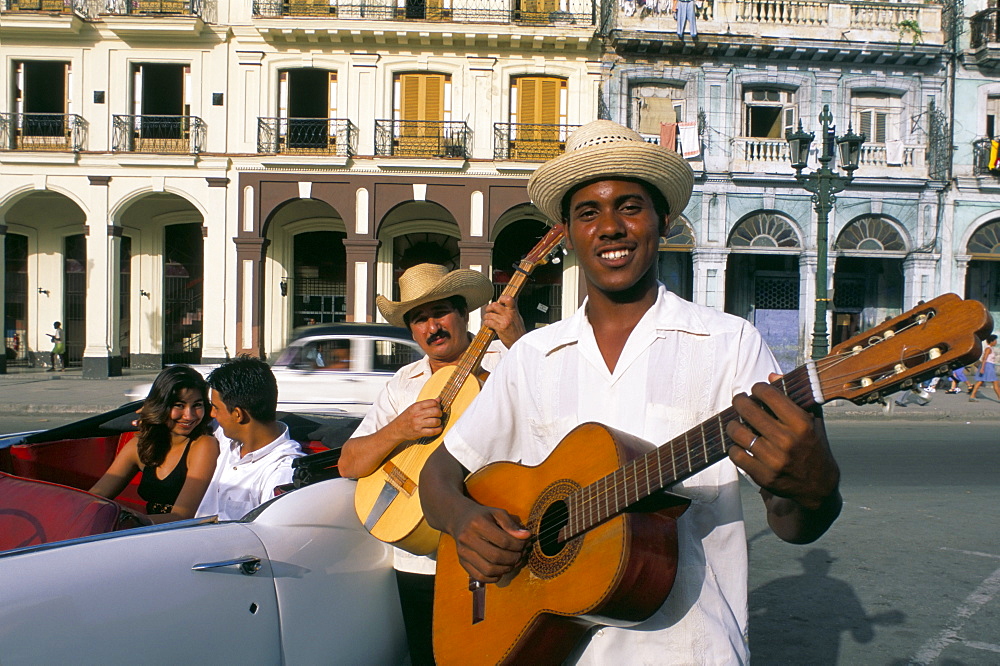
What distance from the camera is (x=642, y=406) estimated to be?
1.78 metres

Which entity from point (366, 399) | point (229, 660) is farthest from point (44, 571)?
point (366, 399)

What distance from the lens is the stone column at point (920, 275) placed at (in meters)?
20.1

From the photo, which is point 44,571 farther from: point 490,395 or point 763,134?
point 763,134

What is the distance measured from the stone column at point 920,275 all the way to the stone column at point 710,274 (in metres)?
5.00

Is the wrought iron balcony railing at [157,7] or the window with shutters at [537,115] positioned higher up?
the wrought iron balcony railing at [157,7]

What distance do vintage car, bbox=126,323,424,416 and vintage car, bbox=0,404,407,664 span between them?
6946 millimetres

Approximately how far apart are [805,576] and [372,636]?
3.52 metres

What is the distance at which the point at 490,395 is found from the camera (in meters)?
2.11

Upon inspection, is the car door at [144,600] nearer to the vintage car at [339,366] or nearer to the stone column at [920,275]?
the vintage car at [339,366]

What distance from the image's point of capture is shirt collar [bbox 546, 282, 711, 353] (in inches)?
69.4

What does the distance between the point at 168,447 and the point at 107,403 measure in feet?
39.8

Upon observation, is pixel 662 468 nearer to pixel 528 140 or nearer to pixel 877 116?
pixel 528 140

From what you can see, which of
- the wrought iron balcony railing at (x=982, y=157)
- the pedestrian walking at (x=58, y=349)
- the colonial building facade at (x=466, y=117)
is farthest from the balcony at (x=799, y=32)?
the pedestrian walking at (x=58, y=349)

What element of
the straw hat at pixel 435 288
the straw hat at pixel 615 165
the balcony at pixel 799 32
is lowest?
the straw hat at pixel 435 288
